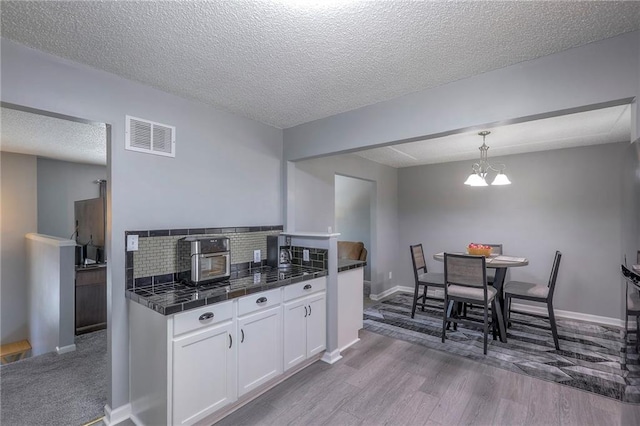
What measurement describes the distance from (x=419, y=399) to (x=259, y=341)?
1325mm

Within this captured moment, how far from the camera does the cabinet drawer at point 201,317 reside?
177cm

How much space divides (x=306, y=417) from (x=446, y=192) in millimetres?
4314

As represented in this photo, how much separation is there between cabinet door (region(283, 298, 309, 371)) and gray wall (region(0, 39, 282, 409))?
1.00m

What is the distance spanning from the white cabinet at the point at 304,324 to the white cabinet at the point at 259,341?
0.34ft

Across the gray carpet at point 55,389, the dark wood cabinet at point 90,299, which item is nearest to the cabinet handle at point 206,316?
the gray carpet at point 55,389

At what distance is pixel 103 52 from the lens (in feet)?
5.84

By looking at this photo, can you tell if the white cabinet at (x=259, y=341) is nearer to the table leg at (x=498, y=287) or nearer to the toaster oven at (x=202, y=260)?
the toaster oven at (x=202, y=260)

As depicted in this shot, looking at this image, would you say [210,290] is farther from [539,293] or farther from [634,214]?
[539,293]

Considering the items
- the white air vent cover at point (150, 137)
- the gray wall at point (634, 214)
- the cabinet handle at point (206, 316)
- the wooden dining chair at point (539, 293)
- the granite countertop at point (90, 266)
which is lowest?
the wooden dining chair at point (539, 293)

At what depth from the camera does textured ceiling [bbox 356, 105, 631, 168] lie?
2.91 meters

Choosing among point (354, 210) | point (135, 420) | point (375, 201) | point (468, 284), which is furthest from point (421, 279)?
point (135, 420)

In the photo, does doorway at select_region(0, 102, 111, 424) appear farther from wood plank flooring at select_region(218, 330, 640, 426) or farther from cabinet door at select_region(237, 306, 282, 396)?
wood plank flooring at select_region(218, 330, 640, 426)

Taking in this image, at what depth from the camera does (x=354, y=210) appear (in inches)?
245

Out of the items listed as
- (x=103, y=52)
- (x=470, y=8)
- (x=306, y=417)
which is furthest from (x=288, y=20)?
(x=306, y=417)
